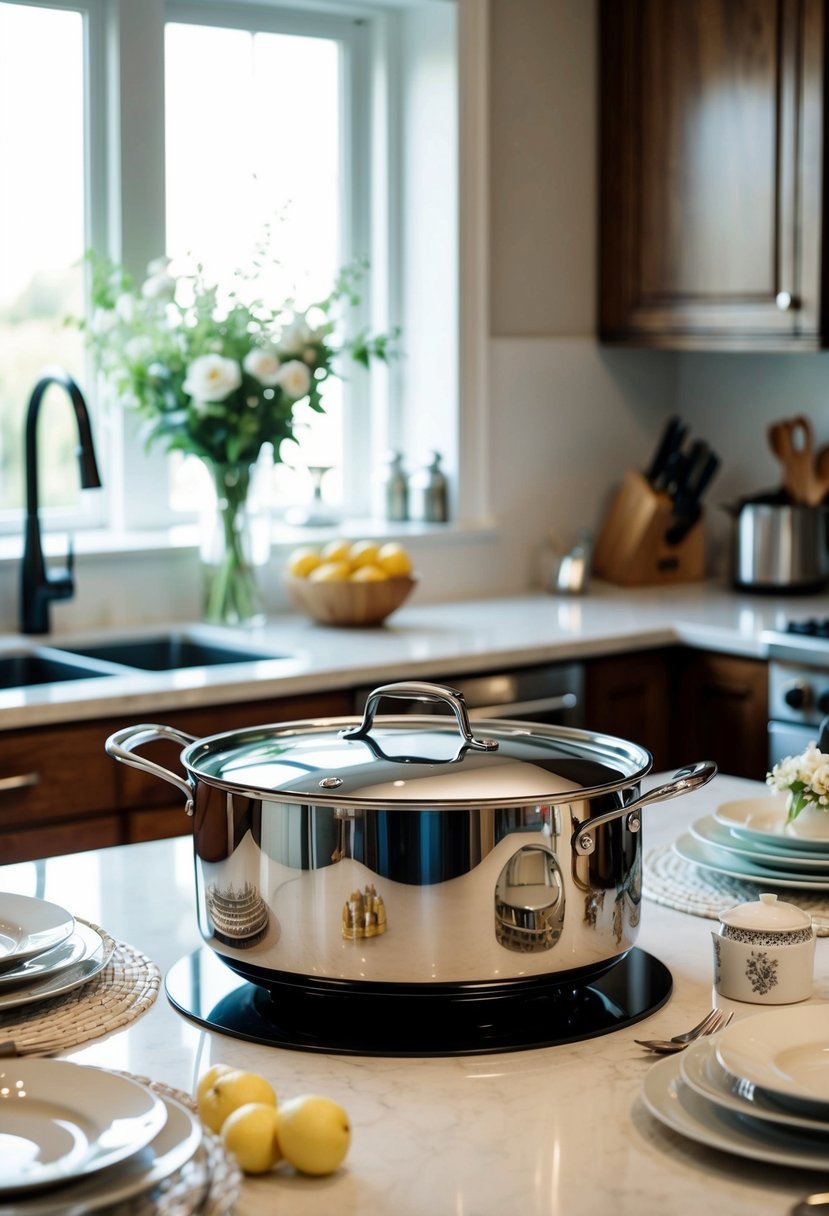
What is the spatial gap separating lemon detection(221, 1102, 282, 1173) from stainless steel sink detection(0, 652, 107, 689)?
201 centimetres

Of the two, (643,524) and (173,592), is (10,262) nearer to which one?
(173,592)

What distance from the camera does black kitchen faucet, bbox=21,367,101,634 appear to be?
2873 mm

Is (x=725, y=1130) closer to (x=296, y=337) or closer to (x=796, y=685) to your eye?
(x=796, y=685)

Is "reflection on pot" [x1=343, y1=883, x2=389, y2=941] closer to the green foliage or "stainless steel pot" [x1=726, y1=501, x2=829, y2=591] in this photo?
the green foliage

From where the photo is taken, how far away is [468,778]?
1.12 m

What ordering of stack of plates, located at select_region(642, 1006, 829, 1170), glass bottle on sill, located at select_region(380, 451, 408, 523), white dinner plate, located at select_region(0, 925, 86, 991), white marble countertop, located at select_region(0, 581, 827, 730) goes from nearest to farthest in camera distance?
stack of plates, located at select_region(642, 1006, 829, 1170) < white dinner plate, located at select_region(0, 925, 86, 991) < white marble countertop, located at select_region(0, 581, 827, 730) < glass bottle on sill, located at select_region(380, 451, 408, 523)

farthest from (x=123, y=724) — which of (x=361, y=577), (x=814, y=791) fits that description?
(x=814, y=791)

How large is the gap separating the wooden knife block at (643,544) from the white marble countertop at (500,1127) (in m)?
2.52

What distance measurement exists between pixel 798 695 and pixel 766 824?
1501 millimetres

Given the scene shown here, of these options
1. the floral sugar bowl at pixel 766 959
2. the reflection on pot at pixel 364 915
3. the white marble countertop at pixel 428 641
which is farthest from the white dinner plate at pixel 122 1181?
the white marble countertop at pixel 428 641

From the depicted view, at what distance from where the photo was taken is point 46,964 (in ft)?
3.96

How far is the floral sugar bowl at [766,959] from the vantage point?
119 centimetres

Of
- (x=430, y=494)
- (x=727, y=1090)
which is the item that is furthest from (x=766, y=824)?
(x=430, y=494)

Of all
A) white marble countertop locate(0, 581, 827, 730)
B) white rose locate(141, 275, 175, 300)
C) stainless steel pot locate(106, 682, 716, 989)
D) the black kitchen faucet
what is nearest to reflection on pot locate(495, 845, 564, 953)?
stainless steel pot locate(106, 682, 716, 989)
